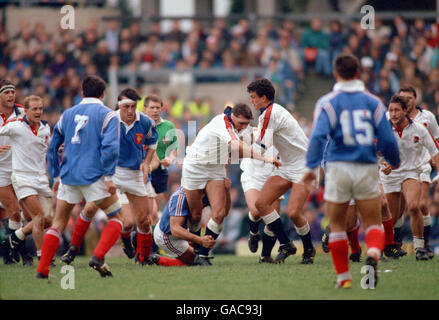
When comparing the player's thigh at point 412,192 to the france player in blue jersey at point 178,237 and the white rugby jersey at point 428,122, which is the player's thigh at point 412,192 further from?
the france player in blue jersey at point 178,237

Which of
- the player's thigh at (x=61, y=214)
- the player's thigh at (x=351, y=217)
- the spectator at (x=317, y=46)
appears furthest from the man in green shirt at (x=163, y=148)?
the spectator at (x=317, y=46)

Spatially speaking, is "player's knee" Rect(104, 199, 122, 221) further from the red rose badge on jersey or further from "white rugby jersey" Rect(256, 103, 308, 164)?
"white rugby jersey" Rect(256, 103, 308, 164)

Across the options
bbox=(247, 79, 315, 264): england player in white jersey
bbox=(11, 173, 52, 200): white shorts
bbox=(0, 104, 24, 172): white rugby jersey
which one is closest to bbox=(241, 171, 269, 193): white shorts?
bbox=(247, 79, 315, 264): england player in white jersey

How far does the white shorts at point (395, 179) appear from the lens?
10281 mm

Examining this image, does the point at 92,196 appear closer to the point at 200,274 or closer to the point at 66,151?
the point at 66,151

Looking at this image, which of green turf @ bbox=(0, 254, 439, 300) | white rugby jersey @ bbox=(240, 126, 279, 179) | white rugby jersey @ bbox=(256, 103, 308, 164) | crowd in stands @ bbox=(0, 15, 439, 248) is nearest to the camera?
green turf @ bbox=(0, 254, 439, 300)

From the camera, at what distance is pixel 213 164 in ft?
32.6

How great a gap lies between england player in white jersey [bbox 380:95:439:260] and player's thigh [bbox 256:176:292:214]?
1.40 meters

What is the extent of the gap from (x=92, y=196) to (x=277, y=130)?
9.18 ft

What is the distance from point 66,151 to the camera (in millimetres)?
8125

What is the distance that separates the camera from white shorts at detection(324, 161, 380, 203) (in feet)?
23.7

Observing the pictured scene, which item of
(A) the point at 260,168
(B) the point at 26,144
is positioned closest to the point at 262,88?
(A) the point at 260,168

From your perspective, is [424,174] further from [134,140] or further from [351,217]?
[134,140]
